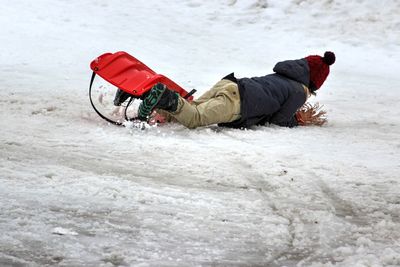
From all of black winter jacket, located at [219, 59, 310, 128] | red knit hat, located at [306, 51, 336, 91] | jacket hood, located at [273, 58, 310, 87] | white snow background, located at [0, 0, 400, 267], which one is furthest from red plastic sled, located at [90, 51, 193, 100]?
red knit hat, located at [306, 51, 336, 91]

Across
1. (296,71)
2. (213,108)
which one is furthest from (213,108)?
(296,71)

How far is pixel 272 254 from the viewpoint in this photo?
7.38ft

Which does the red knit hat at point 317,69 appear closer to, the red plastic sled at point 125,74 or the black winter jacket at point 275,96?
the black winter jacket at point 275,96

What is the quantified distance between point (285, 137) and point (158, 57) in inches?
159

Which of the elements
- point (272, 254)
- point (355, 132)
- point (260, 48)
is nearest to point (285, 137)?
point (355, 132)

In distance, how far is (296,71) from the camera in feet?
16.6

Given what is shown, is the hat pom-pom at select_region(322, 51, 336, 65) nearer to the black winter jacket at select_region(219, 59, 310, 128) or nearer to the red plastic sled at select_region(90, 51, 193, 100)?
the black winter jacket at select_region(219, 59, 310, 128)

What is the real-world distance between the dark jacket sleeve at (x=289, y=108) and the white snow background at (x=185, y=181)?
0.12m

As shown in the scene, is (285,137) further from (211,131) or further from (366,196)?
(366,196)

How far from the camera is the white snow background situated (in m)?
2.23

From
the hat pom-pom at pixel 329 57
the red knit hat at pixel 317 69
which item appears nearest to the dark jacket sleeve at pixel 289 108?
the red knit hat at pixel 317 69

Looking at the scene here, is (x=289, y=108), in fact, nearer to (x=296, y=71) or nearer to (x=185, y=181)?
(x=296, y=71)

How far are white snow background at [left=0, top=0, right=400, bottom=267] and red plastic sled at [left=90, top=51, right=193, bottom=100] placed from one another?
34 cm

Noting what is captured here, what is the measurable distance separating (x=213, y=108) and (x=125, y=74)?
77cm
